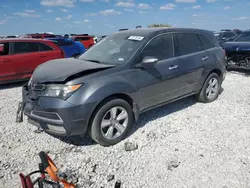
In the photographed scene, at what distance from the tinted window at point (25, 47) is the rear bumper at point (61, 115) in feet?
14.5

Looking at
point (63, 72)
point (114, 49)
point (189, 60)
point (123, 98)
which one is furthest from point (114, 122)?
point (189, 60)

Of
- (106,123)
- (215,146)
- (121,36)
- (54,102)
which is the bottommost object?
(215,146)

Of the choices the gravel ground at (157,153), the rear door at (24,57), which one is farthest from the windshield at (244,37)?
the rear door at (24,57)

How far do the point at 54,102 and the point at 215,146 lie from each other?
247 cm

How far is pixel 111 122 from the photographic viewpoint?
10.9 ft

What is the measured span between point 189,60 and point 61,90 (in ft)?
8.65

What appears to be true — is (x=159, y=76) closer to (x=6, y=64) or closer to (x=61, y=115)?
(x=61, y=115)

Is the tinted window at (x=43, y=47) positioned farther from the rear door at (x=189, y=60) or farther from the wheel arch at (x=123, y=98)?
the wheel arch at (x=123, y=98)

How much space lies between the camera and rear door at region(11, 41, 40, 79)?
21.9ft

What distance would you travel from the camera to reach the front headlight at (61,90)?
9.62 feet

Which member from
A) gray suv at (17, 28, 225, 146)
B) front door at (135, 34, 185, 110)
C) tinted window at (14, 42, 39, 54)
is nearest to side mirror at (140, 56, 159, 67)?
gray suv at (17, 28, 225, 146)

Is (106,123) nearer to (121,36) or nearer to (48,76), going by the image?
(48,76)

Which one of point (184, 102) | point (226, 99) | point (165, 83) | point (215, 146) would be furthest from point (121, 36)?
point (226, 99)

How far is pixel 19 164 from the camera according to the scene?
296cm
